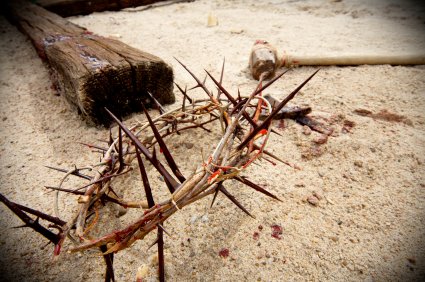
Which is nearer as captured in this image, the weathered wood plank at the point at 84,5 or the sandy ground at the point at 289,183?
the sandy ground at the point at 289,183

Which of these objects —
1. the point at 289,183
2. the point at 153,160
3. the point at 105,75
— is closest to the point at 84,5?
the point at 105,75

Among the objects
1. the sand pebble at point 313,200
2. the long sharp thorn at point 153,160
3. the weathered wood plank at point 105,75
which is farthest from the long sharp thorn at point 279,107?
the weathered wood plank at point 105,75

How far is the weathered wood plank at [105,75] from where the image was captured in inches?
60.1

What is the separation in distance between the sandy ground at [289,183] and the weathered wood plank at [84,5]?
1704mm

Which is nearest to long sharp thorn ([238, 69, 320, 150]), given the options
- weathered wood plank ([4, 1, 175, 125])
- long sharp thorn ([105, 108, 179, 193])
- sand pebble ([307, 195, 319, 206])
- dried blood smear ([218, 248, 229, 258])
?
long sharp thorn ([105, 108, 179, 193])

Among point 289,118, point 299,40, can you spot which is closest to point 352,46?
point 299,40

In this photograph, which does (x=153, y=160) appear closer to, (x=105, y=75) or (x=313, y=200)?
(x=313, y=200)

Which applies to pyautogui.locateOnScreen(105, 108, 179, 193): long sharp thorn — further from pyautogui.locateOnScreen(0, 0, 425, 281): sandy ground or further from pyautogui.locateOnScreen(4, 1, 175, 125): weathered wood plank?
pyautogui.locateOnScreen(4, 1, 175, 125): weathered wood plank

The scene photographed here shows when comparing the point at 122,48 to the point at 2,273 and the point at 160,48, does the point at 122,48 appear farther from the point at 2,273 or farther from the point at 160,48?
the point at 2,273

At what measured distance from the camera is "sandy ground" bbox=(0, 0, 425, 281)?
1.02 meters

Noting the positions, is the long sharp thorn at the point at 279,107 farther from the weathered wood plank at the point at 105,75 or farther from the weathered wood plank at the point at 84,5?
the weathered wood plank at the point at 84,5

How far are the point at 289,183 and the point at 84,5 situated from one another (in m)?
4.72

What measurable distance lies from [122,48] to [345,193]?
5.80ft

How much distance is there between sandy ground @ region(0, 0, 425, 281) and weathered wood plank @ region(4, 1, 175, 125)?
0.16 m
